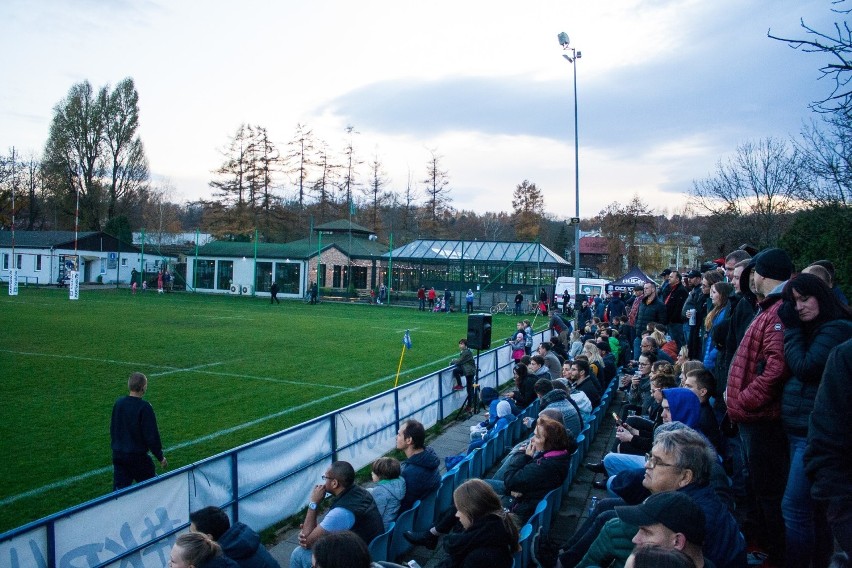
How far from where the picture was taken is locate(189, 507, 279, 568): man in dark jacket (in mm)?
4035

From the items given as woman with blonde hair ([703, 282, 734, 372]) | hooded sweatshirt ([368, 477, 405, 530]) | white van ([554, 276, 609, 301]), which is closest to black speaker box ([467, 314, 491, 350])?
woman with blonde hair ([703, 282, 734, 372])

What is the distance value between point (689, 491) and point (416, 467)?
2.87 m

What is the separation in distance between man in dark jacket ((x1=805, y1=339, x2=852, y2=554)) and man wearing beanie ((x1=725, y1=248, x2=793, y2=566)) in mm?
1245

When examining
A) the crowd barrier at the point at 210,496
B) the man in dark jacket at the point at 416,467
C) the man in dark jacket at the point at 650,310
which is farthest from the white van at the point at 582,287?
the man in dark jacket at the point at 416,467

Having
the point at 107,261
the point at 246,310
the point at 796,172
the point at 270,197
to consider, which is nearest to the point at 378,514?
the point at 796,172

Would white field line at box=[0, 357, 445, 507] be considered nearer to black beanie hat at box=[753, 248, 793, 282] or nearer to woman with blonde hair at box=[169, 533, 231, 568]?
woman with blonde hair at box=[169, 533, 231, 568]

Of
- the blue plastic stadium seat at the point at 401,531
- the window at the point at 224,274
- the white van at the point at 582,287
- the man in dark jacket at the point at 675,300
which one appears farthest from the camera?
the window at the point at 224,274

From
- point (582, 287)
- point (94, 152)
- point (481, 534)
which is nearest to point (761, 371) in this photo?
point (481, 534)

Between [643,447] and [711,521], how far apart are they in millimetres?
2478

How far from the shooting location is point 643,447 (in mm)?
5770

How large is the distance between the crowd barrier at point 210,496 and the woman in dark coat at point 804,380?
4732 millimetres

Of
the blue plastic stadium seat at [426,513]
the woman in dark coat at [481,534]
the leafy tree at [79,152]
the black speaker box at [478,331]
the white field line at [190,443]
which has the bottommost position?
the white field line at [190,443]

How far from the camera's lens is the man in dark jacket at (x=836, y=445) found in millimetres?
2775

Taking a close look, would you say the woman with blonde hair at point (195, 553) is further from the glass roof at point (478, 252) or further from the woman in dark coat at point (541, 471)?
the glass roof at point (478, 252)
